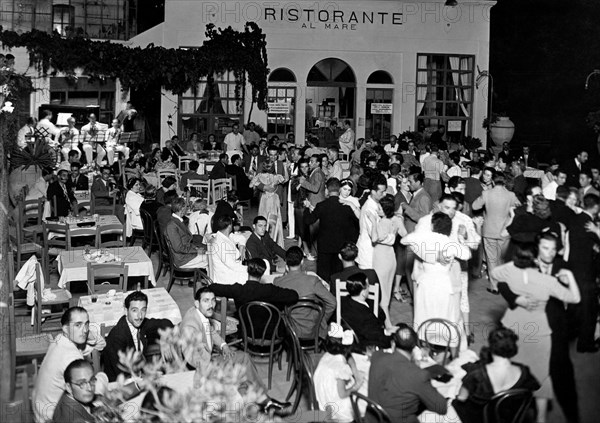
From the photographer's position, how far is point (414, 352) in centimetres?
595

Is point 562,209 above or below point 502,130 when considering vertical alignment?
below

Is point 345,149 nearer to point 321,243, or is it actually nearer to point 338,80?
point 338,80

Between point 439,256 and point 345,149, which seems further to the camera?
point 345,149

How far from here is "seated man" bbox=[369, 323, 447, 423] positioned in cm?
536

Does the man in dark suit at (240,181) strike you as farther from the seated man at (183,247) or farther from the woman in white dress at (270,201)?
the seated man at (183,247)

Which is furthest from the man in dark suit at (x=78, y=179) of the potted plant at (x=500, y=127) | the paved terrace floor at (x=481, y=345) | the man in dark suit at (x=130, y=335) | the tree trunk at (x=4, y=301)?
the potted plant at (x=500, y=127)

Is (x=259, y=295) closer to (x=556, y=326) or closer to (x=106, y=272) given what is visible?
(x=106, y=272)

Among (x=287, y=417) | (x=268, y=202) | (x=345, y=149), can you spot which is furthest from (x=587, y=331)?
(x=345, y=149)

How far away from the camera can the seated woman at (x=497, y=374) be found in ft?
17.6

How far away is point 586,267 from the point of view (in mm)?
→ 7875

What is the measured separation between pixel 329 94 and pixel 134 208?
12326 mm

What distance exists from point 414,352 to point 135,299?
2.24m

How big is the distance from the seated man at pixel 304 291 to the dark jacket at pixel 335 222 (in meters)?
1.85

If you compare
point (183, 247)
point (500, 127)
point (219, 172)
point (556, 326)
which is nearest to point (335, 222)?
point (183, 247)
